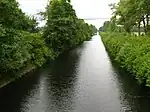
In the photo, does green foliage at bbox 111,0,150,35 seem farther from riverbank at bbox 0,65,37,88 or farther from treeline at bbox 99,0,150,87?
riverbank at bbox 0,65,37,88

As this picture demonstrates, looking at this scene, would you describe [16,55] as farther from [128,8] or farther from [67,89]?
[128,8]

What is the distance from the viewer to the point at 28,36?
3769 centimetres

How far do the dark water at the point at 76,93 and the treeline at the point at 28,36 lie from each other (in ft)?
7.64

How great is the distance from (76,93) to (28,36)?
15.0 m

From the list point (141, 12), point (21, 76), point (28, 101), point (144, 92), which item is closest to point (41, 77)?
point (21, 76)

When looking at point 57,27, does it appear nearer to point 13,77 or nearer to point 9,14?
point 13,77

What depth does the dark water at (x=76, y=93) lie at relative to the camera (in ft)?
69.7

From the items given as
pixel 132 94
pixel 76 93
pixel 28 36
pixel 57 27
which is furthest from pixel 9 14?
pixel 57 27

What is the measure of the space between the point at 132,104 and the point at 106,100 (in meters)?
2.18

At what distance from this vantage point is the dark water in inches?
837

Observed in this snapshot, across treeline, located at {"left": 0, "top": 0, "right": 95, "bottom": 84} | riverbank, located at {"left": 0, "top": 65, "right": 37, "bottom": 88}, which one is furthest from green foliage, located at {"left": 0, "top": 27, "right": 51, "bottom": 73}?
riverbank, located at {"left": 0, "top": 65, "right": 37, "bottom": 88}

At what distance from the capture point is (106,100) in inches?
904

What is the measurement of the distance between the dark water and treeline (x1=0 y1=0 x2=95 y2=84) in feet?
7.64

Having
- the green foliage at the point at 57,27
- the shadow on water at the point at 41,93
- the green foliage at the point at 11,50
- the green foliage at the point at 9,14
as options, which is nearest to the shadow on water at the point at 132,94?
the shadow on water at the point at 41,93
